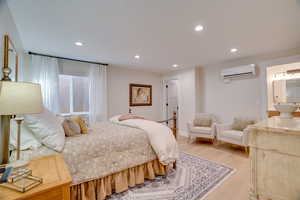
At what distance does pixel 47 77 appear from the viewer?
3.53m

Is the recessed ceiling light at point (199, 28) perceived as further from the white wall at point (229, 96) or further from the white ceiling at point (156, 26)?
the white wall at point (229, 96)

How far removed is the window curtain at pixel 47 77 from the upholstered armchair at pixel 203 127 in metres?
3.76

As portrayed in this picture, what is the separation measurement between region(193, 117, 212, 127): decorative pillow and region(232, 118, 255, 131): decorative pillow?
65 centimetres

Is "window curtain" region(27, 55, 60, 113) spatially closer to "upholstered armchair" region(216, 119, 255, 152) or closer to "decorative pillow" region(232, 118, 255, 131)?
"upholstered armchair" region(216, 119, 255, 152)

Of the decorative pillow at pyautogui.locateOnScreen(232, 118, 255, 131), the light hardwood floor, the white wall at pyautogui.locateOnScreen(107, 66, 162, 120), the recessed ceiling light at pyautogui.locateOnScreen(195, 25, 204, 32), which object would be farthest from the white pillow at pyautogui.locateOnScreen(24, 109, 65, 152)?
the decorative pillow at pyautogui.locateOnScreen(232, 118, 255, 131)

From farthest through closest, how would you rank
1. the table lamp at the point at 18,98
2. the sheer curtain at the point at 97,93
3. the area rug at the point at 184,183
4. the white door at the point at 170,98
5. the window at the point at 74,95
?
the white door at the point at 170,98 → the sheer curtain at the point at 97,93 → the window at the point at 74,95 → the area rug at the point at 184,183 → the table lamp at the point at 18,98

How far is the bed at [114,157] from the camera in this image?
162 cm

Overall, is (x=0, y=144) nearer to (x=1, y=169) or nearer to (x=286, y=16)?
(x=1, y=169)

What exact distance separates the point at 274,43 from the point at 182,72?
107 inches

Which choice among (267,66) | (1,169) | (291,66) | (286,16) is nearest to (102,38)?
(1,169)

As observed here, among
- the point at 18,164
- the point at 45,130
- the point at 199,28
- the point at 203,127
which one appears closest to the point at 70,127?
the point at 45,130

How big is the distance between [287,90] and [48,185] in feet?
16.0

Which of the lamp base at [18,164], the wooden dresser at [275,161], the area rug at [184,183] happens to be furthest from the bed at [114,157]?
the wooden dresser at [275,161]

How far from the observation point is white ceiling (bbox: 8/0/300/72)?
5.66 feet
